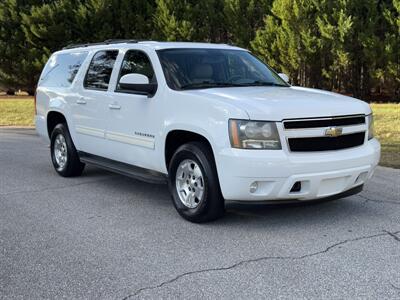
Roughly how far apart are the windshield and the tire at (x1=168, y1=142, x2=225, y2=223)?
0.79 meters

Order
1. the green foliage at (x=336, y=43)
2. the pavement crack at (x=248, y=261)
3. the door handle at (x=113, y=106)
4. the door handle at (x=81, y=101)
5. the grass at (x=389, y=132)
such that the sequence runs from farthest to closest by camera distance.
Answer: the green foliage at (x=336, y=43) < the grass at (x=389, y=132) < the door handle at (x=81, y=101) < the door handle at (x=113, y=106) < the pavement crack at (x=248, y=261)

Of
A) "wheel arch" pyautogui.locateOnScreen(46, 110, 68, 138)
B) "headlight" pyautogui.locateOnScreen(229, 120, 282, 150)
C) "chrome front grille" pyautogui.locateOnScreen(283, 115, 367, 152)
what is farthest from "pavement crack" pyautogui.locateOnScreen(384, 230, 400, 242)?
"wheel arch" pyautogui.locateOnScreen(46, 110, 68, 138)

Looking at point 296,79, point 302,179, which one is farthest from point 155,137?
point 296,79

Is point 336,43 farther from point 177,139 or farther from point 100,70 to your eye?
point 177,139

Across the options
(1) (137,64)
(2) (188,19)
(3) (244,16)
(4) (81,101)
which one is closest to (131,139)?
(1) (137,64)

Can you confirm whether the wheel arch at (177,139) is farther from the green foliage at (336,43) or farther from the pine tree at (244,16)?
the pine tree at (244,16)

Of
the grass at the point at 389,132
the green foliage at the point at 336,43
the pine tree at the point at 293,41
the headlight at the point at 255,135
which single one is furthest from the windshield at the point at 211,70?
the pine tree at the point at 293,41

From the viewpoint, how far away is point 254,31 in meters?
19.8

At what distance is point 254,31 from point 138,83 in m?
14.8

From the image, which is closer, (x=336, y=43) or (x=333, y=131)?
(x=333, y=131)

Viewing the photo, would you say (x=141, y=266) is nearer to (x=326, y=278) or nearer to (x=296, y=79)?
(x=326, y=278)

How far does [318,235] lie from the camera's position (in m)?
5.00

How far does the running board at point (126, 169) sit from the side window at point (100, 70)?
94cm

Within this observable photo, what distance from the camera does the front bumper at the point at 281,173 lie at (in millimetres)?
4781
